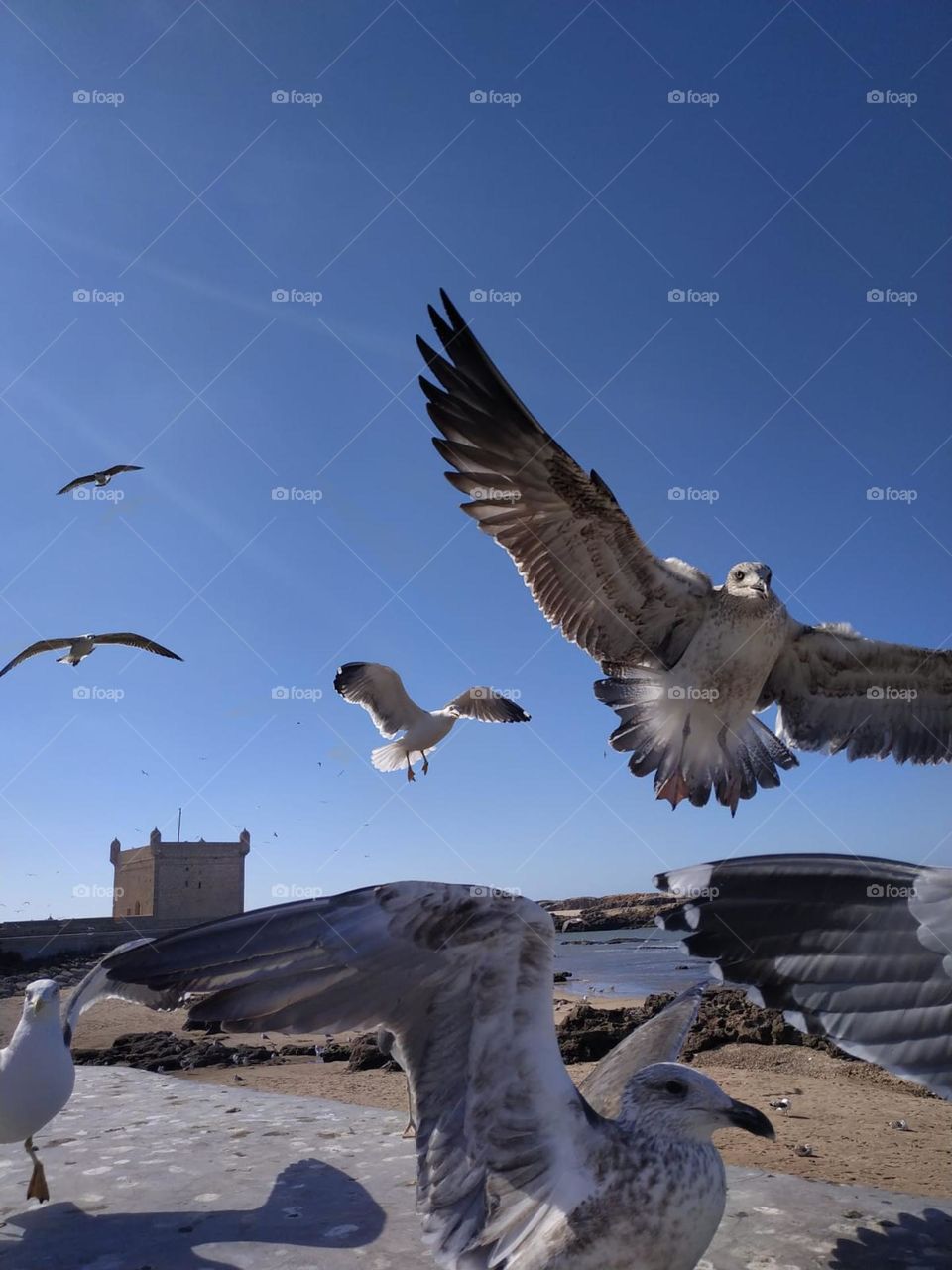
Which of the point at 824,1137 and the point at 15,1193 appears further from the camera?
the point at 824,1137

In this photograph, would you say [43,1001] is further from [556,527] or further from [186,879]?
[186,879]

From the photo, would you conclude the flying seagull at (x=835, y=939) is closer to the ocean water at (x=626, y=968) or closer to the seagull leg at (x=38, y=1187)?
the seagull leg at (x=38, y=1187)

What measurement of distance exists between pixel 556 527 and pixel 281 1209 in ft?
13.5

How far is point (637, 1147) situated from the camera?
6.15ft

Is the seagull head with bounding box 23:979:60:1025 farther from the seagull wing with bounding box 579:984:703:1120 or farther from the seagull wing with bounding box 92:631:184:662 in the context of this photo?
the seagull wing with bounding box 92:631:184:662

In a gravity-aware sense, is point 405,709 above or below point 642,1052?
above

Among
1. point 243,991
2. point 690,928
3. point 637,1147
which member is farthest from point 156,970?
point 690,928

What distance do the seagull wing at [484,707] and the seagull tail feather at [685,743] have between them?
97.9 inches

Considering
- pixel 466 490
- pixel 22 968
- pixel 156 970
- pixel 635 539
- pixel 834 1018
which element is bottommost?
pixel 22 968

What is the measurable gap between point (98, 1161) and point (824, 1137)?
3.14m

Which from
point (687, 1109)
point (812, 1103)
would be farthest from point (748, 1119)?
point (812, 1103)

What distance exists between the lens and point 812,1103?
478 centimetres

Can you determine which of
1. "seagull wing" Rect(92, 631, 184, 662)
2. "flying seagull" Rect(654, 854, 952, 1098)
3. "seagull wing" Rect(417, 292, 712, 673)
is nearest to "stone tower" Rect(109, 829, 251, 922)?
"seagull wing" Rect(92, 631, 184, 662)

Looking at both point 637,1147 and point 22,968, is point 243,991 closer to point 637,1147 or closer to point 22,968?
point 637,1147
